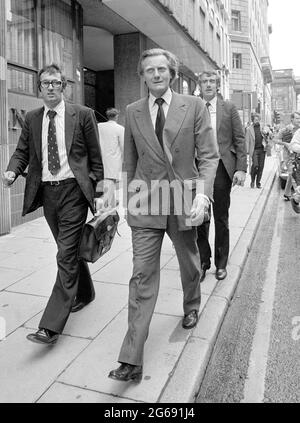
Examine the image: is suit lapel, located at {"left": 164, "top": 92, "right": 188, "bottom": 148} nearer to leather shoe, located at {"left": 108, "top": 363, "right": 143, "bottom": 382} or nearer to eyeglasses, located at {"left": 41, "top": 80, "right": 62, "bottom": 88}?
eyeglasses, located at {"left": 41, "top": 80, "right": 62, "bottom": 88}

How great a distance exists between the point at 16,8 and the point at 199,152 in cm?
638

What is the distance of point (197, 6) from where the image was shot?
701 inches

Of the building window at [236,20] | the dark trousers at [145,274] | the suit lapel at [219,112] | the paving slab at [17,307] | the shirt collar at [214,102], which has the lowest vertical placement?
the paving slab at [17,307]

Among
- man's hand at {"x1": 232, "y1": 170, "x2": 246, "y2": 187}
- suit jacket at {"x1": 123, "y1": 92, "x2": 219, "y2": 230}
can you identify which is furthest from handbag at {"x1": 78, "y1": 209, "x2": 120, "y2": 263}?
man's hand at {"x1": 232, "y1": 170, "x2": 246, "y2": 187}

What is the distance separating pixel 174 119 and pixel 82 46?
8.33 meters

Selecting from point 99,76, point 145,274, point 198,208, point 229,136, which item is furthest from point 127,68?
point 145,274

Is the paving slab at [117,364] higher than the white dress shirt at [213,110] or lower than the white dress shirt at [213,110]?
lower

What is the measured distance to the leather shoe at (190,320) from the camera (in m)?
3.75

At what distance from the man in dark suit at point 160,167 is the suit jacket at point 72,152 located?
48 centimetres

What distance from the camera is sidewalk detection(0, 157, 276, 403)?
2.84 metres

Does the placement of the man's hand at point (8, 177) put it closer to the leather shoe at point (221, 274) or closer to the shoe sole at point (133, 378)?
the shoe sole at point (133, 378)

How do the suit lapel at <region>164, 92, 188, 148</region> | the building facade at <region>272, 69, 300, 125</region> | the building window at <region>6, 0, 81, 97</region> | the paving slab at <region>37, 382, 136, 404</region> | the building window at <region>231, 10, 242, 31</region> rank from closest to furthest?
the paving slab at <region>37, 382, 136, 404</region>, the suit lapel at <region>164, 92, 188, 148</region>, the building window at <region>6, 0, 81, 97</region>, the building window at <region>231, 10, 242, 31</region>, the building facade at <region>272, 69, 300, 125</region>

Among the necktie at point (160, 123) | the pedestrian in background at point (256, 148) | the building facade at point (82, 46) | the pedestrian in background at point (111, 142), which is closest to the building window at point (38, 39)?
the building facade at point (82, 46)

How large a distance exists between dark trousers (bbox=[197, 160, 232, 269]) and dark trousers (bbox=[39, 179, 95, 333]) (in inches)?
63.7
